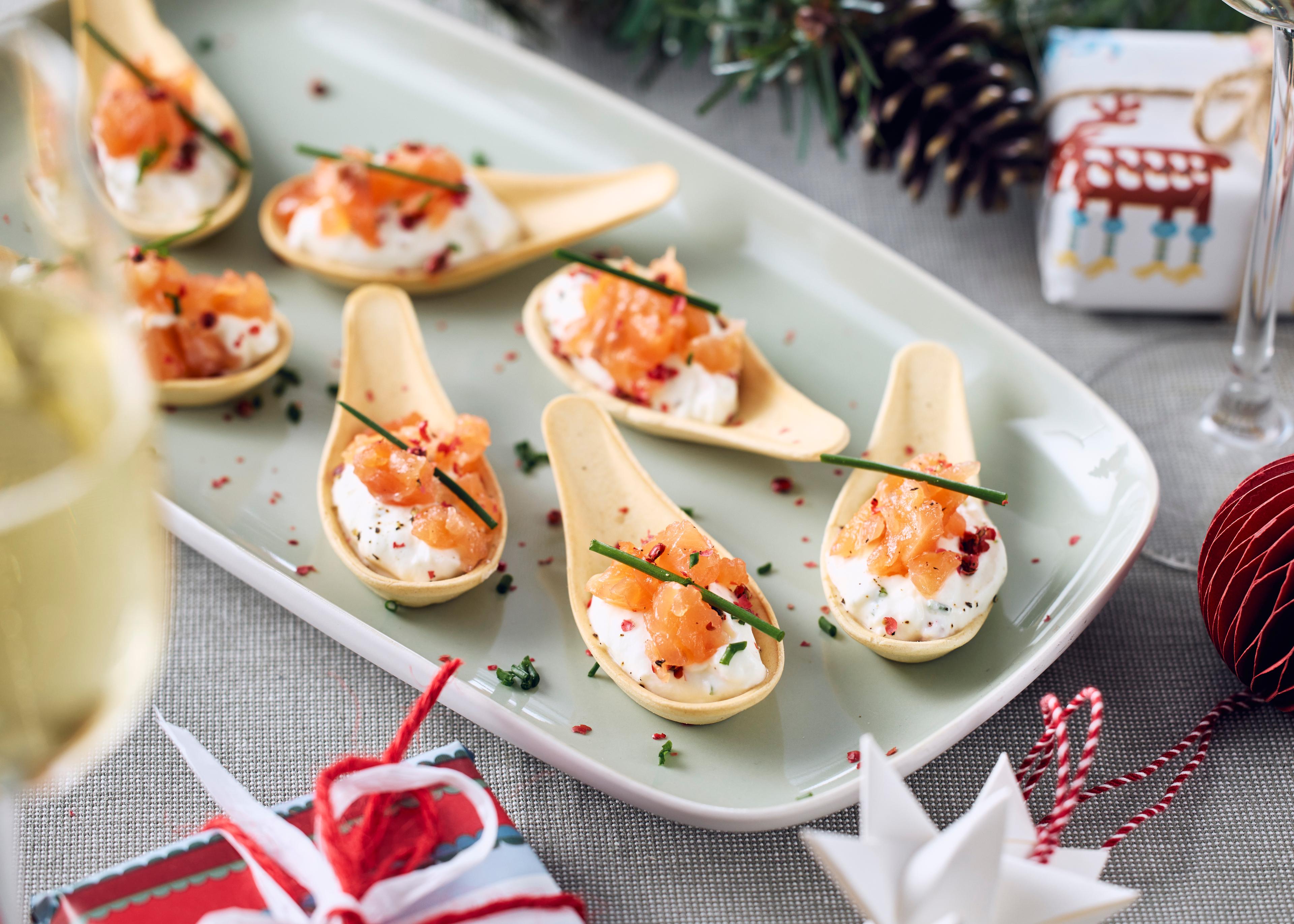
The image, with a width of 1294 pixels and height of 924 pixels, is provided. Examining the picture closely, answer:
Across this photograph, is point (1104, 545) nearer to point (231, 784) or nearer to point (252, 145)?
point (231, 784)

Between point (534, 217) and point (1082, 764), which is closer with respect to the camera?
point (1082, 764)

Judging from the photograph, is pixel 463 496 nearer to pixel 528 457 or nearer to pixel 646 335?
pixel 528 457

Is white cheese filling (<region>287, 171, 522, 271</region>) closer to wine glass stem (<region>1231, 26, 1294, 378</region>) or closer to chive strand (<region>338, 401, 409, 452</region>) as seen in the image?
chive strand (<region>338, 401, 409, 452</region>)

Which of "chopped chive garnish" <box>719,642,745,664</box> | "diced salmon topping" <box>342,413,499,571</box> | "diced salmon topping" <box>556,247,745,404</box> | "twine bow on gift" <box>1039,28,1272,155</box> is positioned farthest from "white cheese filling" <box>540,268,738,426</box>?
"twine bow on gift" <box>1039,28,1272,155</box>

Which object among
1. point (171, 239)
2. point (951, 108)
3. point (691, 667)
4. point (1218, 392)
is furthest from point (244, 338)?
point (1218, 392)

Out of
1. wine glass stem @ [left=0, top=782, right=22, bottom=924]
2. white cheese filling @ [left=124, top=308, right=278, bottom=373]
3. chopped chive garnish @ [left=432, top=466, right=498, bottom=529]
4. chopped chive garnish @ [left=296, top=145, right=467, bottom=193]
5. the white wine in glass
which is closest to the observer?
the white wine in glass

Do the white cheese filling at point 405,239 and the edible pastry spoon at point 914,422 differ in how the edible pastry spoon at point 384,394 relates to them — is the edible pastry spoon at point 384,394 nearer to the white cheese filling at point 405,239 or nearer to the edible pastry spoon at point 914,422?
the white cheese filling at point 405,239

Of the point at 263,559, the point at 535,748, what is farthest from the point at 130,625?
the point at 263,559
